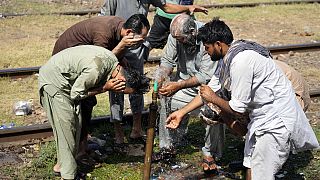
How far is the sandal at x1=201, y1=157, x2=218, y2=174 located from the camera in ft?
21.5

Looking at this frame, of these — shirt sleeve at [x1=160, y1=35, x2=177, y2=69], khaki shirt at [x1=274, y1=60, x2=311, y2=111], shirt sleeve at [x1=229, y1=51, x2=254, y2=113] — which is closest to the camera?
shirt sleeve at [x1=229, y1=51, x2=254, y2=113]

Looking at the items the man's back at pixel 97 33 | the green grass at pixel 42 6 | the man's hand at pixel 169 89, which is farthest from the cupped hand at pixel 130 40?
the green grass at pixel 42 6

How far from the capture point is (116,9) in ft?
24.1

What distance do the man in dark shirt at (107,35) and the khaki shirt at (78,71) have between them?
446mm

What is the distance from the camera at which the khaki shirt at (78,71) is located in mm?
5562

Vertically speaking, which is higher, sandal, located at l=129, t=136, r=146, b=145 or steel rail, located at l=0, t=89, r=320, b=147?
steel rail, located at l=0, t=89, r=320, b=147

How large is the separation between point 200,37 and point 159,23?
4.21m

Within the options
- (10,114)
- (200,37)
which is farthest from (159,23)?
(200,37)

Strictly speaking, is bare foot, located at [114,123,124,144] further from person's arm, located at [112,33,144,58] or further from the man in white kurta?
the man in white kurta

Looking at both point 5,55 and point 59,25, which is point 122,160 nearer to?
point 5,55

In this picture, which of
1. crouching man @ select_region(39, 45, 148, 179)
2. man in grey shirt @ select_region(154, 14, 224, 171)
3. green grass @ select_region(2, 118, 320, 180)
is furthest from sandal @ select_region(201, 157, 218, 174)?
crouching man @ select_region(39, 45, 148, 179)

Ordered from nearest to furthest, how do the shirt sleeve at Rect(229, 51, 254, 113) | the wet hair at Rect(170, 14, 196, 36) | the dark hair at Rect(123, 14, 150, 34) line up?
the shirt sleeve at Rect(229, 51, 254, 113), the dark hair at Rect(123, 14, 150, 34), the wet hair at Rect(170, 14, 196, 36)

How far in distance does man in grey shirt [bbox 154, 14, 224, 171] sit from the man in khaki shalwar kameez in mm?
915

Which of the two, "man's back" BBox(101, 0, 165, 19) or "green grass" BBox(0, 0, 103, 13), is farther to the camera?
"green grass" BBox(0, 0, 103, 13)
